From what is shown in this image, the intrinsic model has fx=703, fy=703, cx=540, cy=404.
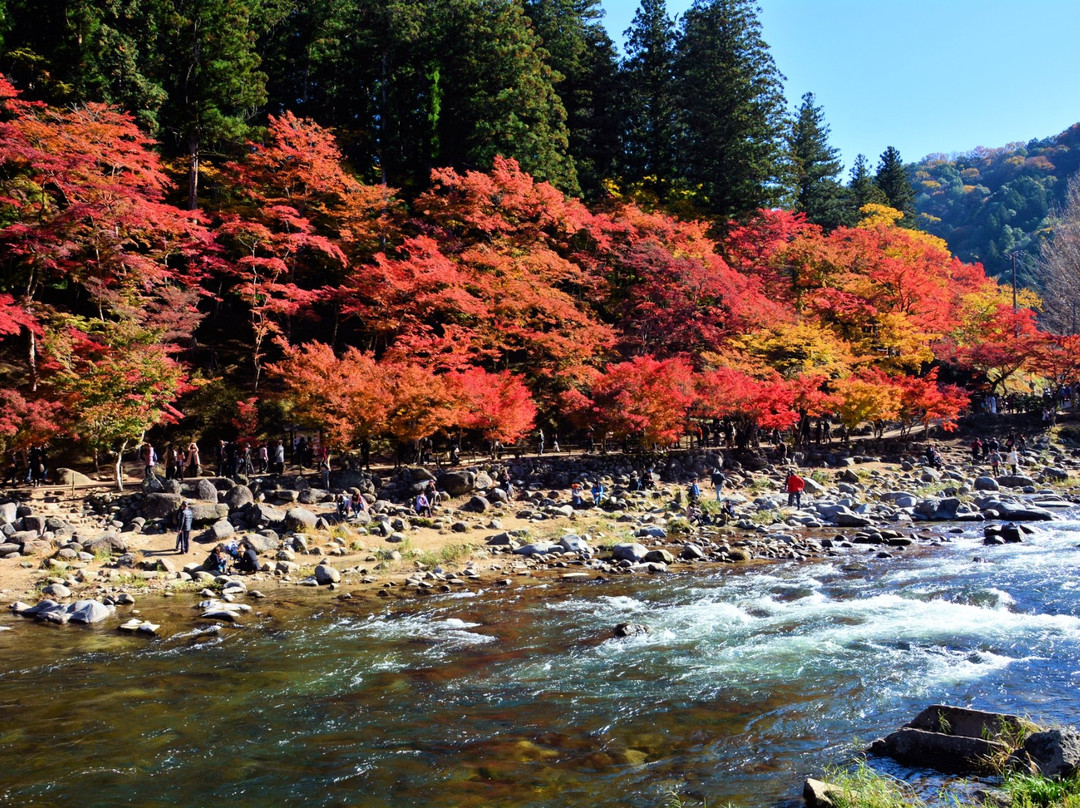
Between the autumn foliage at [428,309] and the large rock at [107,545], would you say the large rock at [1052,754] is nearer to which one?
the large rock at [107,545]

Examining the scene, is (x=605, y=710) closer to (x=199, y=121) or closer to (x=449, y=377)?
(x=449, y=377)

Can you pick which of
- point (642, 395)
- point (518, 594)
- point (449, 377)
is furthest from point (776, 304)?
point (518, 594)

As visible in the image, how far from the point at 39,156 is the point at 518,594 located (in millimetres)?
20988

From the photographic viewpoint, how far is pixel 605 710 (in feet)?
27.8

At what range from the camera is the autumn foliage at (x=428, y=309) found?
73.7ft

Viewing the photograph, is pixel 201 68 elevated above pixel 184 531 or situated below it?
above

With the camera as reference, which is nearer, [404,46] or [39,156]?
[39,156]

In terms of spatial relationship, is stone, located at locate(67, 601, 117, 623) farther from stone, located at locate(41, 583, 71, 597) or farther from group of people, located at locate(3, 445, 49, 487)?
group of people, located at locate(3, 445, 49, 487)

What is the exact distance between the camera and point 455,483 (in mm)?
22625

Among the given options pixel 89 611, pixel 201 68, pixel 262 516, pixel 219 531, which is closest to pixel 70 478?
pixel 219 531

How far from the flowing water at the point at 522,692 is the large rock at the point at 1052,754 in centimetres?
164

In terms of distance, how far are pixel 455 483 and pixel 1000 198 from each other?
100659 millimetres

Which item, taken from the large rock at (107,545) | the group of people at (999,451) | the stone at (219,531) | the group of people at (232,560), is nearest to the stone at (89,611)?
the group of people at (232,560)

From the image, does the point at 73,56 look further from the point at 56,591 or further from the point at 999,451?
the point at 999,451
